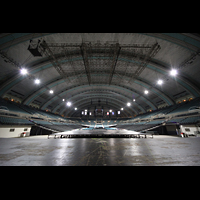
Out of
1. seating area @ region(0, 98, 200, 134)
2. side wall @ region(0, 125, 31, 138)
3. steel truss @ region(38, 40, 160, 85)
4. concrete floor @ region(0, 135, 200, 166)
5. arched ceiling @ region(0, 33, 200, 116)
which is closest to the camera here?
concrete floor @ region(0, 135, 200, 166)

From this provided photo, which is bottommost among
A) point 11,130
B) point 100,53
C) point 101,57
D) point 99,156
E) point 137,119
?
point 99,156

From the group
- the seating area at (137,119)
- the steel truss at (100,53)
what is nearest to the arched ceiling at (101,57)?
the steel truss at (100,53)

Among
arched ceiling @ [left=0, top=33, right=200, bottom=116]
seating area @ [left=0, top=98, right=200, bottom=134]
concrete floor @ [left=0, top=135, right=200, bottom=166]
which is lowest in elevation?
concrete floor @ [left=0, top=135, right=200, bottom=166]

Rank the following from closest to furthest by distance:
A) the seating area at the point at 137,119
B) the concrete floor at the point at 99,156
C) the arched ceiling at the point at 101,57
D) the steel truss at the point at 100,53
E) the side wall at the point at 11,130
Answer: the concrete floor at the point at 99,156, the side wall at the point at 11,130, the arched ceiling at the point at 101,57, the steel truss at the point at 100,53, the seating area at the point at 137,119

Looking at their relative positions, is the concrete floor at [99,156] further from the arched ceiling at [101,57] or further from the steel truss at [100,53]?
the steel truss at [100,53]

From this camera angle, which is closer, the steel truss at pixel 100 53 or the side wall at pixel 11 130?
the side wall at pixel 11 130

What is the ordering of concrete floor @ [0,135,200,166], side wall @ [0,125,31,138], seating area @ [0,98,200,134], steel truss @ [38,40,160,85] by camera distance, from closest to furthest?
concrete floor @ [0,135,200,166] < side wall @ [0,125,31,138] < steel truss @ [38,40,160,85] < seating area @ [0,98,200,134]

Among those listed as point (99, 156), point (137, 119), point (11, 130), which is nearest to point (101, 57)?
point (99, 156)

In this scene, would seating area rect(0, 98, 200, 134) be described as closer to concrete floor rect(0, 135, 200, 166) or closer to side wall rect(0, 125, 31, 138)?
side wall rect(0, 125, 31, 138)

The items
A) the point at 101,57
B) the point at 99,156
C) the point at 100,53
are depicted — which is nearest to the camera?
the point at 99,156

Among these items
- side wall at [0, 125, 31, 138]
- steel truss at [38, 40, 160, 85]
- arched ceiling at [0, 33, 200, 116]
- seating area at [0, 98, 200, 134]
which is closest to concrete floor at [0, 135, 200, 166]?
side wall at [0, 125, 31, 138]

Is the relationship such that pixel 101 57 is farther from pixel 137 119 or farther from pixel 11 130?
pixel 11 130
